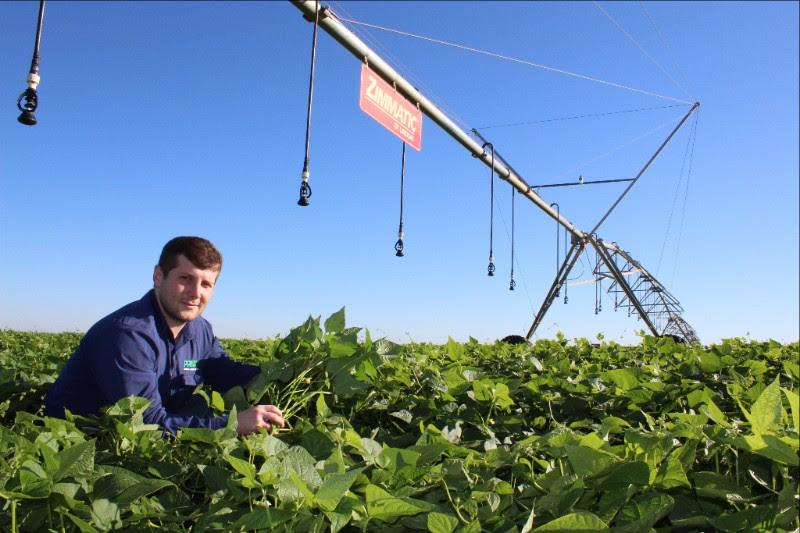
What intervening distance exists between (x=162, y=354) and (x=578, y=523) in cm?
216

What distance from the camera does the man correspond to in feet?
8.14

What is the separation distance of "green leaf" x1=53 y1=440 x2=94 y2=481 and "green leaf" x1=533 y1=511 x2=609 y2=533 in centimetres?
108

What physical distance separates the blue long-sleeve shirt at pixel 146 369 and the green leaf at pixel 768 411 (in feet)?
5.37

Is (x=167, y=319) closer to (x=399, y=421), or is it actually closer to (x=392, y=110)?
(x=399, y=421)

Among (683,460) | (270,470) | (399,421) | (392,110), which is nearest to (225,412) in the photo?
(399,421)

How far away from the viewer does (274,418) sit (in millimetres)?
1998

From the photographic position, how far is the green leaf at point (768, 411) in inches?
49.6

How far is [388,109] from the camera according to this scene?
7664 mm

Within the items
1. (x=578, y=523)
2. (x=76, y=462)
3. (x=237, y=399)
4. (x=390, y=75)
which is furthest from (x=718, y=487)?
(x=390, y=75)

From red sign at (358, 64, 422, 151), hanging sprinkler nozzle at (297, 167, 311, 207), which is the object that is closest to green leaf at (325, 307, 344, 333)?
hanging sprinkler nozzle at (297, 167, 311, 207)

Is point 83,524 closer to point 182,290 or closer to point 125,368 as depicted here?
point 125,368

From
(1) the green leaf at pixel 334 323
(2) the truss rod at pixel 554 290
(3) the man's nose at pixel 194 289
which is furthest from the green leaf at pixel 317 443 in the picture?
(2) the truss rod at pixel 554 290

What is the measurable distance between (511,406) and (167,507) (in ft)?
4.59

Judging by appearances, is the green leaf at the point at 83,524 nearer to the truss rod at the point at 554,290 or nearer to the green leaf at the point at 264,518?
the green leaf at the point at 264,518
